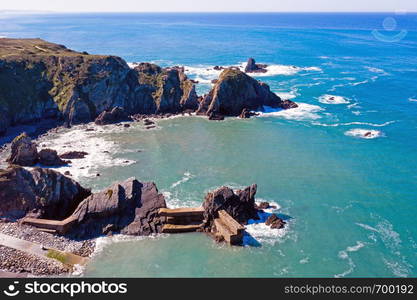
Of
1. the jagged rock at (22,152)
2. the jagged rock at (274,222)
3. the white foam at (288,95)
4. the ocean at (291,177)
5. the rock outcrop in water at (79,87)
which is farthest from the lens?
the white foam at (288,95)

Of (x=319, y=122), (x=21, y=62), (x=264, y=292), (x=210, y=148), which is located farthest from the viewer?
(x=21, y=62)

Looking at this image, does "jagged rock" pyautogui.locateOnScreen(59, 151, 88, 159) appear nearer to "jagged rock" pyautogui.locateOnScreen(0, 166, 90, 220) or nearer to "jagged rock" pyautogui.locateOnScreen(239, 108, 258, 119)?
"jagged rock" pyautogui.locateOnScreen(0, 166, 90, 220)

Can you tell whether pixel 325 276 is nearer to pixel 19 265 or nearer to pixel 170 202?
pixel 170 202

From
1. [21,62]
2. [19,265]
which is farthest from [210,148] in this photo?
[21,62]

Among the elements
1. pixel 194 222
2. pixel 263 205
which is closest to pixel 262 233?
pixel 263 205

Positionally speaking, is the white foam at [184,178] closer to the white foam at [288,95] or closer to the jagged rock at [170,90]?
the jagged rock at [170,90]

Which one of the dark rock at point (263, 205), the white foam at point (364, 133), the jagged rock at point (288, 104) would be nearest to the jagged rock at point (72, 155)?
the dark rock at point (263, 205)
